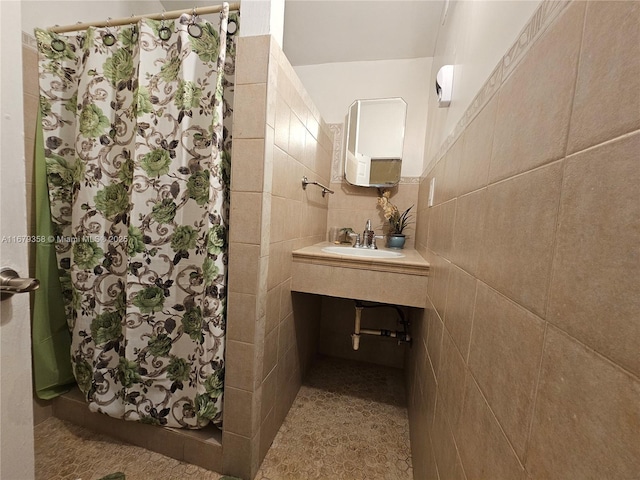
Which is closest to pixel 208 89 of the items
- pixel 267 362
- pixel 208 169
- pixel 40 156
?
pixel 208 169

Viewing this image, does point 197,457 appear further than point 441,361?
Yes

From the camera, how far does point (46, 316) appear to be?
1.17 meters

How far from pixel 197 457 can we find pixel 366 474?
2.38 ft

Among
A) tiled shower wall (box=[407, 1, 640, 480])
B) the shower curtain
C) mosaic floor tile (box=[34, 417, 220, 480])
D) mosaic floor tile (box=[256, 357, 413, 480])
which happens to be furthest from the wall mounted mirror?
mosaic floor tile (box=[34, 417, 220, 480])

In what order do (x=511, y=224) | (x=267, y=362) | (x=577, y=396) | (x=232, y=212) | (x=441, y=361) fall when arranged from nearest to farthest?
1. (x=577, y=396)
2. (x=511, y=224)
3. (x=441, y=361)
4. (x=232, y=212)
5. (x=267, y=362)

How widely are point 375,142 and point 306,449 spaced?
1.88m

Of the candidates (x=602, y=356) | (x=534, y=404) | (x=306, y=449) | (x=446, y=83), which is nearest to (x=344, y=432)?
(x=306, y=449)

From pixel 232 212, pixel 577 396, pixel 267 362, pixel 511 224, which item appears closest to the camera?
pixel 577 396

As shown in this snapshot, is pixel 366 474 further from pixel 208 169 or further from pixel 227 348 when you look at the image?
pixel 208 169

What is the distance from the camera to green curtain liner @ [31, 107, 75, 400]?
1.12m

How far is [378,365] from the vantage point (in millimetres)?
1886

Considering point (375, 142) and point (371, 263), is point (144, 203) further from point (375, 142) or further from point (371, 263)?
point (375, 142)

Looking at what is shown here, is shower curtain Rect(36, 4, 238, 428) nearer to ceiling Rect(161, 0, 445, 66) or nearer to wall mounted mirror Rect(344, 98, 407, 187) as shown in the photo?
ceiling Rect(161, 0, 445, 66)

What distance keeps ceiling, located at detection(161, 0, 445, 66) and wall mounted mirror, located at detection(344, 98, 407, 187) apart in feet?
1.07
